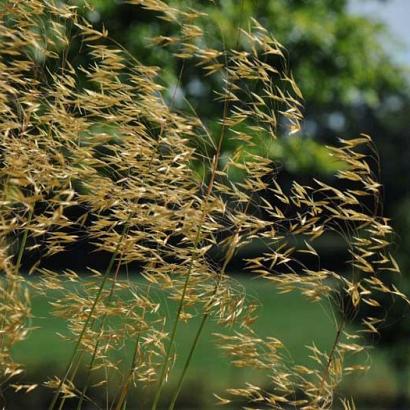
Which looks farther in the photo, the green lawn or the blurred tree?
the green lawn

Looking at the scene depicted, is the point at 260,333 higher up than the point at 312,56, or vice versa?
the point at 312,56

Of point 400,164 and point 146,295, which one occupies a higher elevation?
point 146,295

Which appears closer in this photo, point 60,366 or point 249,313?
point 249,313

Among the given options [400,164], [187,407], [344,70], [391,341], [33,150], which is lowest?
[400,164]

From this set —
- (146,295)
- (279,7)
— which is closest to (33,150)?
(146,295)

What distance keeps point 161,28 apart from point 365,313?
347 cm

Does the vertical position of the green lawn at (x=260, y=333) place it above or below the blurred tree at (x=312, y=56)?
below

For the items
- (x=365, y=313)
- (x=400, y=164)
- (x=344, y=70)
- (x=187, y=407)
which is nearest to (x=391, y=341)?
(x=365, y=313)

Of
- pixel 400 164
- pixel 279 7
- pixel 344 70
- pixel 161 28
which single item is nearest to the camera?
pixel 161 28

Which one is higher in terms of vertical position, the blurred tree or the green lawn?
the blurred tree

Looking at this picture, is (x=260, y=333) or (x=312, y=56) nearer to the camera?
(x=312, y=56)

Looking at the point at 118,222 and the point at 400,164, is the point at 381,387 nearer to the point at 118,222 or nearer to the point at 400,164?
the point at 118,222

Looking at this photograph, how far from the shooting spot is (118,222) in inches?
101

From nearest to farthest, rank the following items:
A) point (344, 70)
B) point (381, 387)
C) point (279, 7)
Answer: point (279, 7), point (344, 70), point (381, 387)
